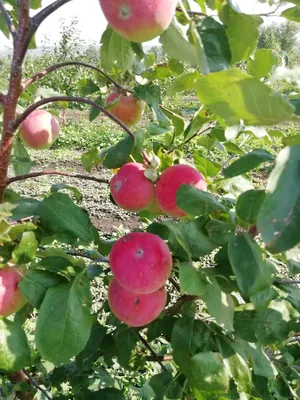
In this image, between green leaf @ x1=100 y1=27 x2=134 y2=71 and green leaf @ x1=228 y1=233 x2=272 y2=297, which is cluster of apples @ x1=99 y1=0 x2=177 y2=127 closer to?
green leaf @ x1=100 y1=27 x2=134 y2=71

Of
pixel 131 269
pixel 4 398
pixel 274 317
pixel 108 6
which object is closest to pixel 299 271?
pixel 274 317

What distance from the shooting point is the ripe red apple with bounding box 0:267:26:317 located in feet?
2.75

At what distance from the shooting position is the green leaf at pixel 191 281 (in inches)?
29.7

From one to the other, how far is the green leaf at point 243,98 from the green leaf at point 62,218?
411 mm

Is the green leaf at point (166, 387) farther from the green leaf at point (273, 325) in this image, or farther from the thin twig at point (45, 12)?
the thin twig at point (45, 12)

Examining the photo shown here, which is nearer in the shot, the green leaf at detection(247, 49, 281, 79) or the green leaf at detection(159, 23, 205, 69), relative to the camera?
the green leaf at detection(159, 23, 205, 69)

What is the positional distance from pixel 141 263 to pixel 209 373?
0.23 metres

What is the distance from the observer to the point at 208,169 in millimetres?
1173

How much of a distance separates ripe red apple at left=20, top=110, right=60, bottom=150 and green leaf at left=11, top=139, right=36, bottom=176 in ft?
0.15

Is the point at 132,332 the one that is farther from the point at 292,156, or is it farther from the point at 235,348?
the point at 292,156

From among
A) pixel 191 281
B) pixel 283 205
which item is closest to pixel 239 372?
pixel 191 281

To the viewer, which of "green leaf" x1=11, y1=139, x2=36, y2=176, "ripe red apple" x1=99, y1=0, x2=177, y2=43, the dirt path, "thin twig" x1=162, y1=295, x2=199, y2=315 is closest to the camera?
"ripe red apple" x1=99, y1=0, x2=177, y2=43

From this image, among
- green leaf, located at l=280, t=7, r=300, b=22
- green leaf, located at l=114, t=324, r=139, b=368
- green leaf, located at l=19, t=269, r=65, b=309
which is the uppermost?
green leaf, located at l=280, t=7, r=300, b=22

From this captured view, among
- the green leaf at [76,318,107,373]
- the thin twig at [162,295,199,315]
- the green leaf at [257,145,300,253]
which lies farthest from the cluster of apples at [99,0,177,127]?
the green leaf at [76,318,107,373]
